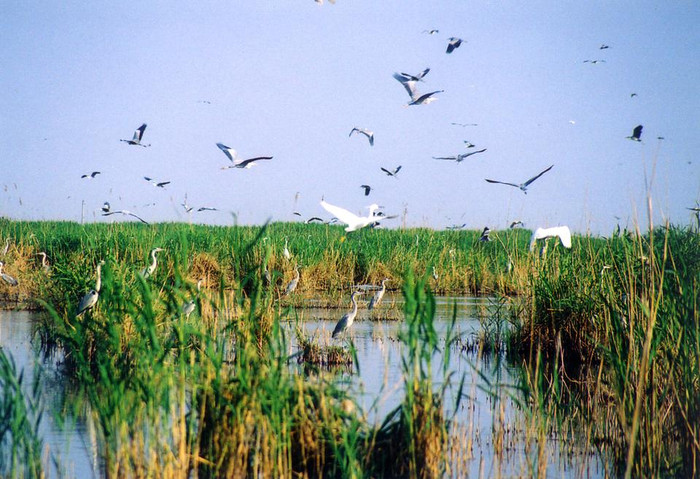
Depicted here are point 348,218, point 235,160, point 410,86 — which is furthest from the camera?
point 410,86

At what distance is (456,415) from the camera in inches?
246

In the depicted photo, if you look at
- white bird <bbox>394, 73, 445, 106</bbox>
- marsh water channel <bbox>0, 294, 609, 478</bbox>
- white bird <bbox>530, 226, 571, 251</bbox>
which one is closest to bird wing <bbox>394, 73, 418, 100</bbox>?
white bird <bbox>394, 73, 445, 106</bbox>

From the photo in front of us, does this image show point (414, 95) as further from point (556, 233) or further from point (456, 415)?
point (456, 415)

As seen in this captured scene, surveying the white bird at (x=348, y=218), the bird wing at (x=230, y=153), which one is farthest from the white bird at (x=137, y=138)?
the white bird at (x=348, y=218)

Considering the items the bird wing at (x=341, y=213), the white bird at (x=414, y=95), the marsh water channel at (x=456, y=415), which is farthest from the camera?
the white bird at (x=414, y=95)

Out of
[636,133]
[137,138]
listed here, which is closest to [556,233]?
[636,133]

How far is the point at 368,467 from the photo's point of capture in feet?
14.4

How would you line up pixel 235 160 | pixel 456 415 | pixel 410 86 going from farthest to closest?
pixel 410 86 < pixel 235 160 < pixel 456 415

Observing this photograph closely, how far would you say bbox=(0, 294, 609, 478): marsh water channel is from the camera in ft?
15.4

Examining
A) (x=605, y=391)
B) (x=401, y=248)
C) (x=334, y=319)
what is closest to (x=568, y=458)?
(x=605, y=391)

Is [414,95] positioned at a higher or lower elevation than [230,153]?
higher

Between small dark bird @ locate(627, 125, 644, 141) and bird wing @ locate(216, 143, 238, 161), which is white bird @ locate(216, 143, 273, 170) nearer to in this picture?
bird wing @ locate(216, 143, 238, 161)

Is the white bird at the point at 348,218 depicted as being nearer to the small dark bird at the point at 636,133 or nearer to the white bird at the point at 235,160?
the white bird at the point at 235,160

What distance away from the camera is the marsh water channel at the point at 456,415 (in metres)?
4.68
